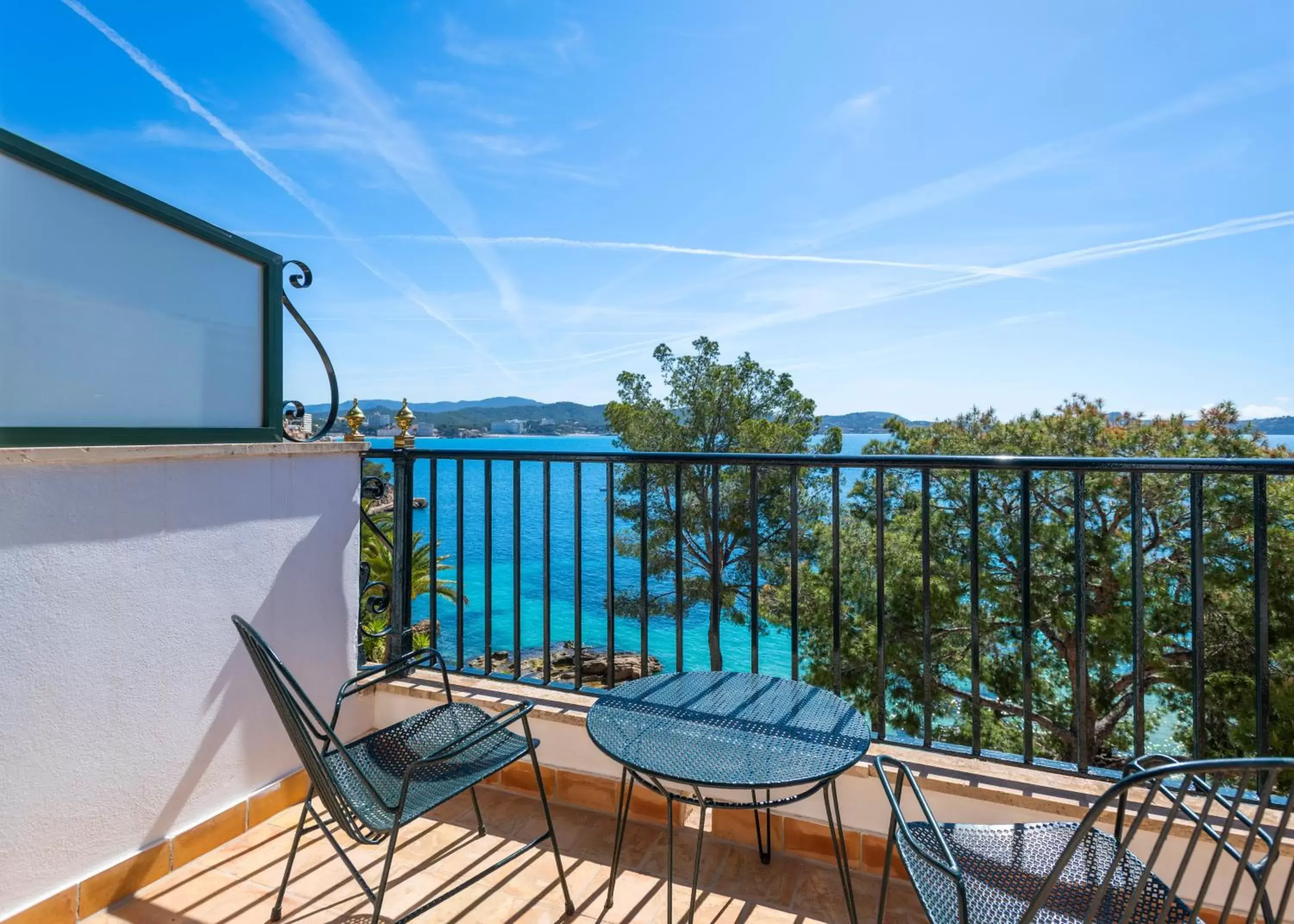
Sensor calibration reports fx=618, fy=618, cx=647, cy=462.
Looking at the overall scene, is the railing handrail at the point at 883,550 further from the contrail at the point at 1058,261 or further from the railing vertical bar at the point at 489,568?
the contrail at the point at 1058,261

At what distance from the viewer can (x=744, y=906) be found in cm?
166

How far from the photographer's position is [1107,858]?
1169 mm

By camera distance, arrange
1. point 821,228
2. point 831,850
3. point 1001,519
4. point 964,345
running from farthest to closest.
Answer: point 964,345
point 821,228
point 1001,519
point 831,850

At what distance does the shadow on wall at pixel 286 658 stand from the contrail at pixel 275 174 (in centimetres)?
506

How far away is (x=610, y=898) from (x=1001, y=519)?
1046 centimetres

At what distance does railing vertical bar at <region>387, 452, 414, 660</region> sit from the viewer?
254cm

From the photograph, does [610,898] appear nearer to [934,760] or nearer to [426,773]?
[426,773]

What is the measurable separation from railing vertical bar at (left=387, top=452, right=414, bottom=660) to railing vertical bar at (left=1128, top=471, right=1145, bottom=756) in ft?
8.01

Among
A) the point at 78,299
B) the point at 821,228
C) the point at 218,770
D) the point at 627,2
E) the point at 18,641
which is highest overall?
the point at 821,228

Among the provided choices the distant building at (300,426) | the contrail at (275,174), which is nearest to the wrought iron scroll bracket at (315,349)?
the distant building at (300,426)

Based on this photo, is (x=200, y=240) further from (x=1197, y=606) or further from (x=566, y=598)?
(x=566, y=598)

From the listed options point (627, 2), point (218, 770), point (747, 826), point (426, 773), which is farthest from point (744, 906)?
point (627, 2)

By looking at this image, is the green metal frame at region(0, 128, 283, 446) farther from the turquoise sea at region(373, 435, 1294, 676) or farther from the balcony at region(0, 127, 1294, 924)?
the turquoise sea at region(373, 435, 1294, 676)

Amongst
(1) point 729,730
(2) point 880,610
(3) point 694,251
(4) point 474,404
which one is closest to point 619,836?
(1) point 729,730
